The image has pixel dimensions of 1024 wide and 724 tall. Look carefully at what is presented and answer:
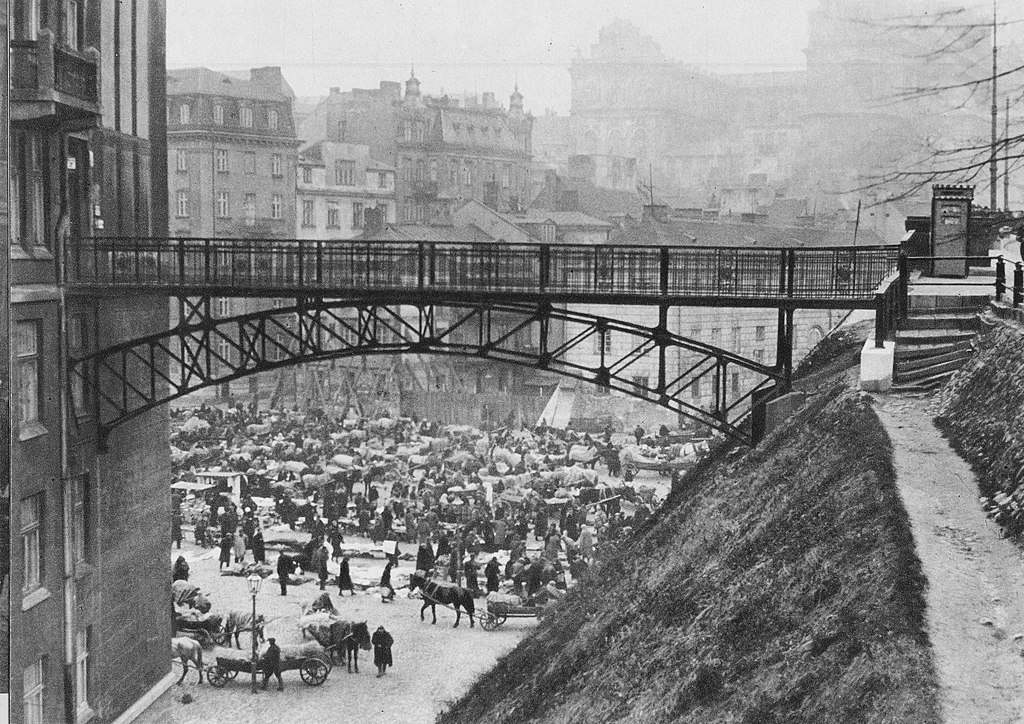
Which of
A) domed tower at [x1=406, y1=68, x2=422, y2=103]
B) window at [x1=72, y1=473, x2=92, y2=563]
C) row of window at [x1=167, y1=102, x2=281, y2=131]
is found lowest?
window at [x1=72, y1=473, x2=92, y2=563]

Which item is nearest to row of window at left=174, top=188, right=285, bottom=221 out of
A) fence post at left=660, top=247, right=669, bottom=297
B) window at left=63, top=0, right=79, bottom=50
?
window at left=63, top=0, right=79, bottom=50

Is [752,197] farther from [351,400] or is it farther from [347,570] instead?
[347,570]

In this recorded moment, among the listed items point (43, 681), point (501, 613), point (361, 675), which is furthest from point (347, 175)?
point (43, 681)

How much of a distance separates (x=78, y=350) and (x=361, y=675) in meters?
11.6

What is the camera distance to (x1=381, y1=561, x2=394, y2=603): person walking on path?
3394cm

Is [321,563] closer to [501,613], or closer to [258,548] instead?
[258,548]

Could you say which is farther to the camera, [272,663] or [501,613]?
[501,613]

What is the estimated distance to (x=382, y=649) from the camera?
28641mm

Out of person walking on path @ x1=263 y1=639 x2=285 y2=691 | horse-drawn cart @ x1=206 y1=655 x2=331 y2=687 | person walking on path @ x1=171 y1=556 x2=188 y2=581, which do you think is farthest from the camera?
person walking on path @ x1=171 y1=556 x2=188 y2=581

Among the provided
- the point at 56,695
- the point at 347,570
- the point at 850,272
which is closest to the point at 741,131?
the point at 347,570

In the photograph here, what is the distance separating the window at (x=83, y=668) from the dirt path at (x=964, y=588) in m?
13.4

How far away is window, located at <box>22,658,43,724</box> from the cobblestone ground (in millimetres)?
4684

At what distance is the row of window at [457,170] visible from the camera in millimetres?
72000

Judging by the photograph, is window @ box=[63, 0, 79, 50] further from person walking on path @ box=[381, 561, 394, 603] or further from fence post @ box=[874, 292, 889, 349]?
person walking on path @ box=[381, 561, 394, 603]
